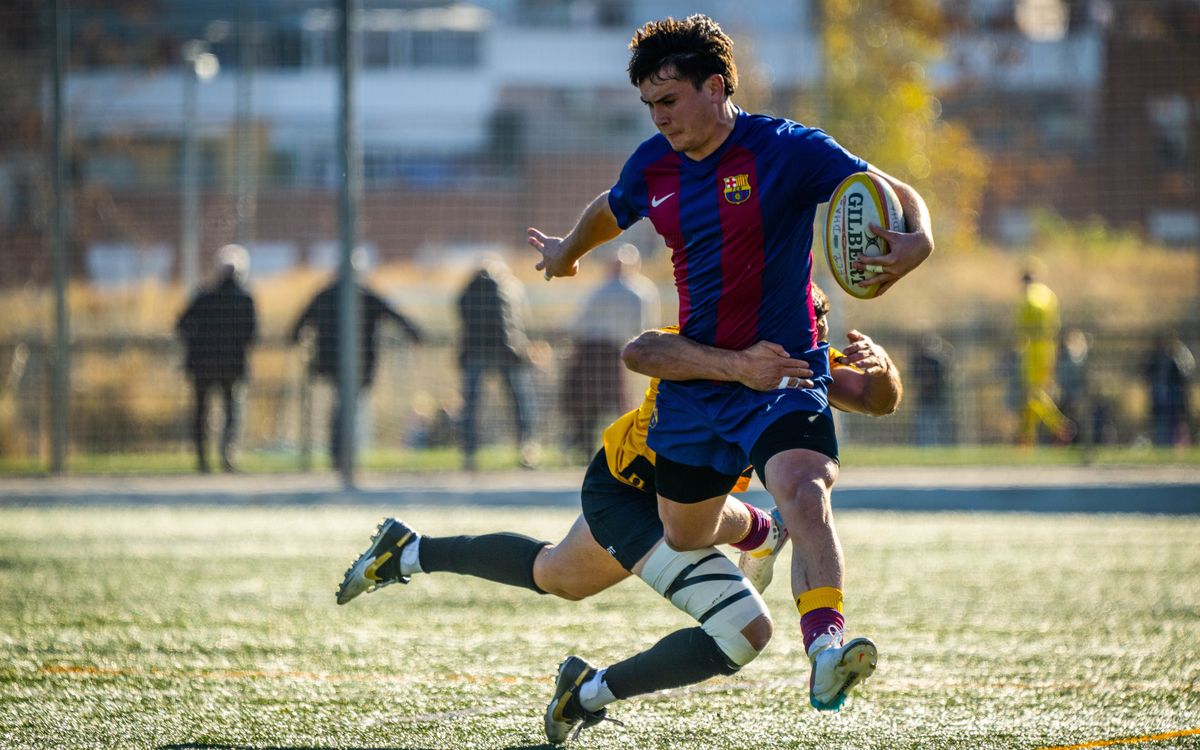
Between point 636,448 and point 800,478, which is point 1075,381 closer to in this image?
point 636,448

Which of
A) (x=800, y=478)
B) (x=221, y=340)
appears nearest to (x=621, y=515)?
(x=800, y=478)

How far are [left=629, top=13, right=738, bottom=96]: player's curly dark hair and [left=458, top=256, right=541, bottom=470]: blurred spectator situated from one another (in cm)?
918

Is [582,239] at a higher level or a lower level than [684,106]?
lower

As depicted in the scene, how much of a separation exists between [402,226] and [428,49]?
95.8 feet

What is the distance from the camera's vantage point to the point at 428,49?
45.6 meters

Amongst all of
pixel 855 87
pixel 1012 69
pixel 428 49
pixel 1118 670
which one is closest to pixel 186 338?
pixel 855 87

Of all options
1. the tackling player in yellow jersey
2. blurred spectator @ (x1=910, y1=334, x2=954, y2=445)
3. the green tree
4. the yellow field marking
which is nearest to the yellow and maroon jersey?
the tackling player in yellow jersey

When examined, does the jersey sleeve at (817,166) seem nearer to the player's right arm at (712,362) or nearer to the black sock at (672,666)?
the player's right arm at (712,362)

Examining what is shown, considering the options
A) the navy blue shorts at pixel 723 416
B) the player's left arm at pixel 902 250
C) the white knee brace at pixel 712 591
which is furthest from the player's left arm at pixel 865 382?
the white knee brace at pixel 712 591

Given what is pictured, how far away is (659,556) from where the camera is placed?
4.30 m

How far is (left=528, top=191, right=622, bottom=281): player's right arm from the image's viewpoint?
4.70 metres

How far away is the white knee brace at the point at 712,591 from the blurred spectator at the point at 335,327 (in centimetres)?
892

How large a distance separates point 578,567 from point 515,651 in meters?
1.25

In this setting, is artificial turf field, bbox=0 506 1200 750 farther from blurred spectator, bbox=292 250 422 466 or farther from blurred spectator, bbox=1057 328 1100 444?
blurred spectator, bbox=1057 328 1100 444
